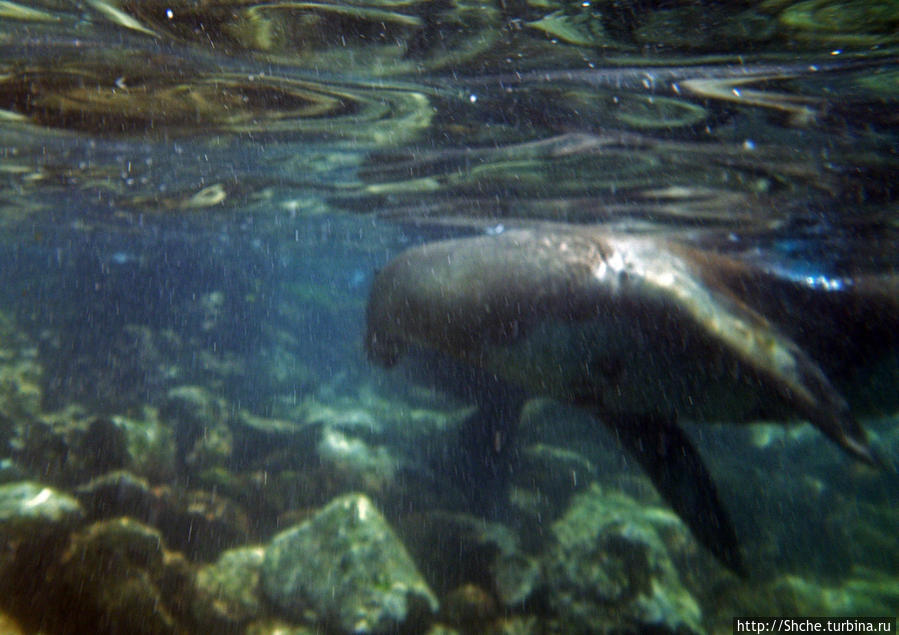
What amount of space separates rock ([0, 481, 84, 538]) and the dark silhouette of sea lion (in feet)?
14.7

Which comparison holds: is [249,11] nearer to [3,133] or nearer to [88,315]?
[3,133]

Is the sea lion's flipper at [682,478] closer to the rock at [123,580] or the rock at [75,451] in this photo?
the rock at [123,580]

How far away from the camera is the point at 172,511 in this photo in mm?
7652

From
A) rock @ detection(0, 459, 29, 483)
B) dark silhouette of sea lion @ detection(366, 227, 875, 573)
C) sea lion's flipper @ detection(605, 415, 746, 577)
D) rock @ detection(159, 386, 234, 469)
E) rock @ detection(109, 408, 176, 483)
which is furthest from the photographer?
rock @ detection(159, 386, 234, 469)

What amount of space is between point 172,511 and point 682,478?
7051 millimetres

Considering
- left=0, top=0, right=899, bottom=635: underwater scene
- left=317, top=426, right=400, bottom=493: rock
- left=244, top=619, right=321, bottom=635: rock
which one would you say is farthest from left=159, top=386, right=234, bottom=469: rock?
left=244, top=619, right=321, bottom=635: rock

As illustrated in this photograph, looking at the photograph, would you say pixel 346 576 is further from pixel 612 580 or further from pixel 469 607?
pixel 612 580

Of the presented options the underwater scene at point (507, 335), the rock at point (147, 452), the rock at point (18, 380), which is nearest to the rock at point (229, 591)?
the underwater scene at point (507, 335)

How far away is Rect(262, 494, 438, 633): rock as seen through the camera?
5797mm

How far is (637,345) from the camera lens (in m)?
4.59

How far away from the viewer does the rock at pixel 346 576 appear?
19.0 ft

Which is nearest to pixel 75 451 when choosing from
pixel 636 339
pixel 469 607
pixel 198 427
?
pixel 198 427

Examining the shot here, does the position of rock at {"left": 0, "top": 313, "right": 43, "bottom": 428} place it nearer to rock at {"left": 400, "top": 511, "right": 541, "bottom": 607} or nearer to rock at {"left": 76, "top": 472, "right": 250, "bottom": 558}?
rock at {"left": 76, "top": 472, "right": 250, "bottom": 558}

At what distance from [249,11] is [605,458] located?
1170 centimetres
